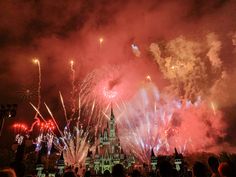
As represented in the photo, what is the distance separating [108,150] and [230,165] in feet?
345

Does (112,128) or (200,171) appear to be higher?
(112,128)

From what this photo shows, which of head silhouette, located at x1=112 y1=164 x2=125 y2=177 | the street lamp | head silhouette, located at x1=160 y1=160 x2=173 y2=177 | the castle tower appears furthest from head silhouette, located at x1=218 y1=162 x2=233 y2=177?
the castle tower

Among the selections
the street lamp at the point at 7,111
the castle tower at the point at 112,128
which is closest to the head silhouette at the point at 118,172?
the street lamp at the point at 7,111

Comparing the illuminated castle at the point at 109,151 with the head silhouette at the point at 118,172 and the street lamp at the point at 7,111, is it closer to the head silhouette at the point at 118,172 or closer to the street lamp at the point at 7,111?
the street lamp at the point at 7,111

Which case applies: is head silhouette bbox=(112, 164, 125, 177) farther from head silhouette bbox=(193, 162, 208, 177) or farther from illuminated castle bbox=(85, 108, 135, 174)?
illuminated castle bbox=(85, 108, 135, 174)

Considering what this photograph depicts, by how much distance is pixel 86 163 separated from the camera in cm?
7481

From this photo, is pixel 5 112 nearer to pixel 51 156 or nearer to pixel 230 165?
pixel 230 165

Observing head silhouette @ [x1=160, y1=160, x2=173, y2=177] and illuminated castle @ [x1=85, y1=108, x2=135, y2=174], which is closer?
head silhouette @ [x1=160, y1=160, x2=173, y2=177]

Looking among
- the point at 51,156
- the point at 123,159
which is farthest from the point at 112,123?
the point at 51,156

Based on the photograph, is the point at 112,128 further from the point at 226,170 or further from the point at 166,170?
the point at 226,170

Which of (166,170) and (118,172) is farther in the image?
(118,172)

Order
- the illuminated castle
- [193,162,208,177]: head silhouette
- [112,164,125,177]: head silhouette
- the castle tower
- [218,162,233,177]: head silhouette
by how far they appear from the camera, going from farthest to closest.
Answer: the castle tower, the illuminated castle, [112,164,125,177]: head silhouette, [193,162,208,177]: head silhouette, [218,162,233,177]: head silhouette

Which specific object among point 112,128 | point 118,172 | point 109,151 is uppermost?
point 112,128

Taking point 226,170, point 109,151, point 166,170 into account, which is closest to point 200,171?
point 226,170
